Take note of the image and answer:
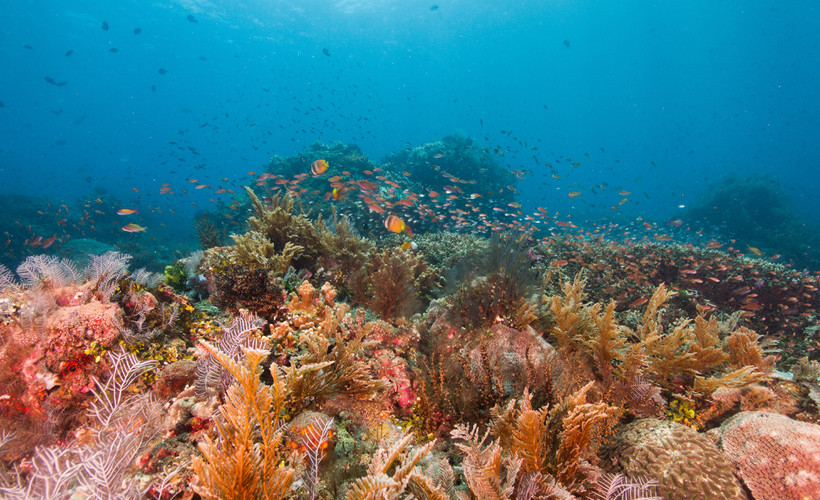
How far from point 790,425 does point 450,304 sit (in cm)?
362

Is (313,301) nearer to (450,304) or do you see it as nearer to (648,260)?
(450,304)

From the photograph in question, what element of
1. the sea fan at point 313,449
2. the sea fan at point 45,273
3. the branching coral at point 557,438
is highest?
the branching coral at point 557,438

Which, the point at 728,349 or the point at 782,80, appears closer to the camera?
the point at 728,349

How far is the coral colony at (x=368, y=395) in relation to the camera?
1.86 m

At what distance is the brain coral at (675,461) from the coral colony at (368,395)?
1 cm

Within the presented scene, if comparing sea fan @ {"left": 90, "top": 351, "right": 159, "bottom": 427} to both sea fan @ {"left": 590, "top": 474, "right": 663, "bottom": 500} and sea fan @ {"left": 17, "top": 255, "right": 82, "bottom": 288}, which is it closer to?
sea fan @ {"left": 17, "top": 255, "right": 82, "bottom": 288}

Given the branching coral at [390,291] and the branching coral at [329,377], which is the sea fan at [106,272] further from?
the branching coral at [390,291]

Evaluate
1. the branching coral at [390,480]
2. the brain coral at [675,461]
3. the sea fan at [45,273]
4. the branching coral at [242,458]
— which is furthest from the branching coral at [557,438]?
the sea fan at [45,273]

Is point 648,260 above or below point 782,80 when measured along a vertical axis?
below

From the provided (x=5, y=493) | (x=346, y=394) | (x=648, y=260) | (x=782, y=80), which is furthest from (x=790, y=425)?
(x=782, y=80)

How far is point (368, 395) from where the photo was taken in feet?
9.61

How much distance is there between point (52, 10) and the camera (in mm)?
45250

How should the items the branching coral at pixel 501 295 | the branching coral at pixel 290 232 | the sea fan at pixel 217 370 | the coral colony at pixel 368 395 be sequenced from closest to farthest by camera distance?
the coral colony at pixel 368 395 → the sea fan at pixel 217 370 → the branching coral at pixel 501 295 → the branching coral at pixel 290 232

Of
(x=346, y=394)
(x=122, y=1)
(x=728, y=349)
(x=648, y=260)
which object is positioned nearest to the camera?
(x=346, y=394)
